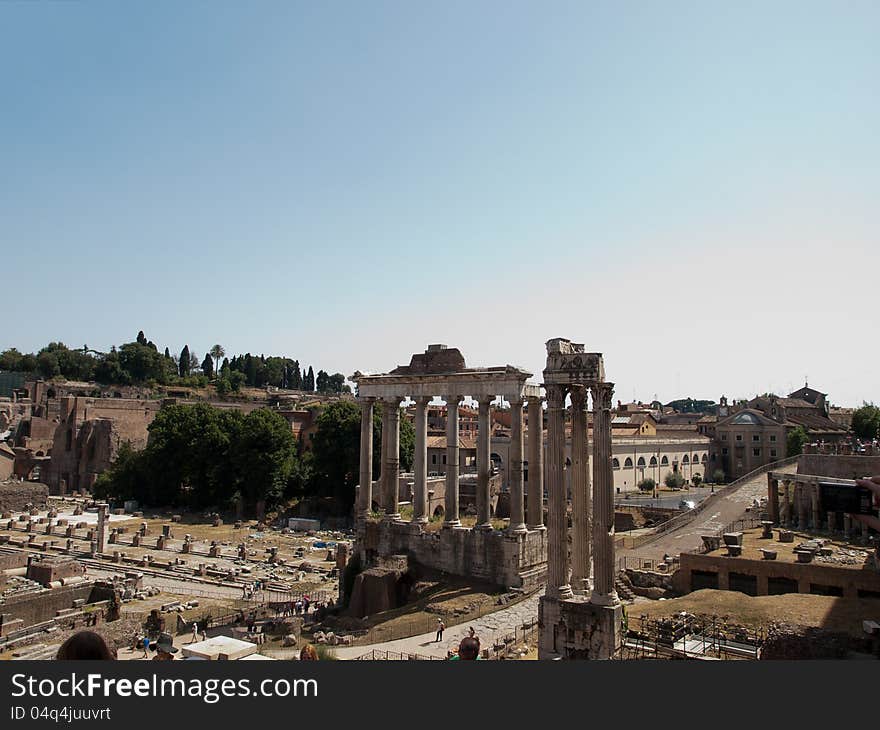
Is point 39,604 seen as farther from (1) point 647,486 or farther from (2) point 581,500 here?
(1) point 647,486

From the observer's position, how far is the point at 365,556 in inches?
1115

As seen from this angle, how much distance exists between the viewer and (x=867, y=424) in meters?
68.6

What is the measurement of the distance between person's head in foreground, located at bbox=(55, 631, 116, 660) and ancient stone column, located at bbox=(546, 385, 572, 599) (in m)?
12.2

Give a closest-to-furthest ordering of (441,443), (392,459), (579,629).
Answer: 1. (579,629)
2. (392,459)
3. (441,443)

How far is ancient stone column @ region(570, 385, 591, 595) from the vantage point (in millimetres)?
17109

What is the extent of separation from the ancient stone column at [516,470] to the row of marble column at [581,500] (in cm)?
713

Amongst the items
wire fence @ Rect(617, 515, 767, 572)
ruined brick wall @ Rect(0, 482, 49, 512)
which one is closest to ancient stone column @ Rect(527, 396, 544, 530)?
wire fence @ Rect(617, 515, 767, 572)

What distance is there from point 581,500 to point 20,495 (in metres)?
62.9

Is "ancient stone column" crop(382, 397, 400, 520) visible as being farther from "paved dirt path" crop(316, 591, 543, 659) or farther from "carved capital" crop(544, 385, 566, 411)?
"carved capital" crop(544, 385, 566, 411)

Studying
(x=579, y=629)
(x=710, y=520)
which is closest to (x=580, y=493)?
(x=579, y=629)

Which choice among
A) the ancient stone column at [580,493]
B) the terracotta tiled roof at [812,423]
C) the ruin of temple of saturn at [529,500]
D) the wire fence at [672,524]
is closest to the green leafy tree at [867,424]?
the terracotta tiled roof at [812,423]

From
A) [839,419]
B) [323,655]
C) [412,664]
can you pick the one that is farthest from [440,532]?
[839,419]

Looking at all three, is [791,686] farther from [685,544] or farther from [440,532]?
[685,544]

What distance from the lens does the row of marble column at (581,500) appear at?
16219 mm
